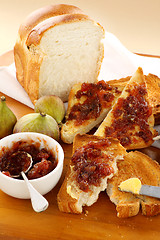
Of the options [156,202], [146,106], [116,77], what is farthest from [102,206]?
[116,77]

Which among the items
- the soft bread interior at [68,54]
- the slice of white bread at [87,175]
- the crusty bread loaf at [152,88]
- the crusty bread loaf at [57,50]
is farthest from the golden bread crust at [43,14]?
the slice of white bread at [87,175]

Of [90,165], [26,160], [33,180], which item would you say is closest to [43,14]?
[26,160]

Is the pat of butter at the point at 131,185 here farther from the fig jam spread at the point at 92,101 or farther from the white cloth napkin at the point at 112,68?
the white cloth napkin at the point at 112,68

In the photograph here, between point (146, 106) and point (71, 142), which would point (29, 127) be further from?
point (146, 106)

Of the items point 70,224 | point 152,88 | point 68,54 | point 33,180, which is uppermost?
point 68,54

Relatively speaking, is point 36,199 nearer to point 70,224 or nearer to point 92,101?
point 70,224
